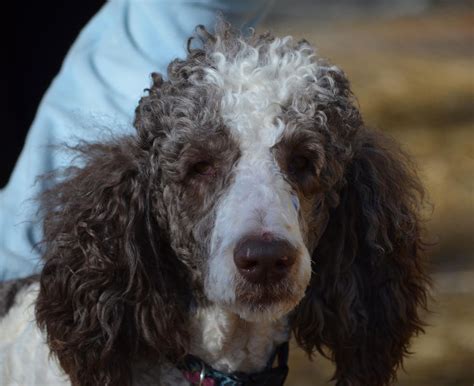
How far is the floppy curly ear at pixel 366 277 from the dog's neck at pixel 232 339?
0.28 ft

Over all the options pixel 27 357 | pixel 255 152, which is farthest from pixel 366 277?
pixel 27 357

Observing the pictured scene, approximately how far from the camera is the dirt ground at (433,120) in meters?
3.84

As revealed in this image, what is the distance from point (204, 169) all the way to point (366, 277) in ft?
1.63

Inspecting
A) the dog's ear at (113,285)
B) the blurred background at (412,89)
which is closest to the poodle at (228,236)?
the dog's ear at (113,285)

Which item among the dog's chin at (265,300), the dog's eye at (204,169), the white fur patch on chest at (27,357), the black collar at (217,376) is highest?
the dog's eye at (204,169)

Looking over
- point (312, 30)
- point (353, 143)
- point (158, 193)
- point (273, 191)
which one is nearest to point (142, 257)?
point (158, 193)

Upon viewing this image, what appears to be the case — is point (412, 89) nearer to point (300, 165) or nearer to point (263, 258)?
point (300, 165)

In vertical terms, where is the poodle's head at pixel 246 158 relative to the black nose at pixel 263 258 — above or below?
above

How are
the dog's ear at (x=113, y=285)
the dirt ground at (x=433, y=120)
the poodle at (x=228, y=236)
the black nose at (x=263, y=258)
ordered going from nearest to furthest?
the black nose at (x=263, y=258) → the poodle at (x=228, y=236) → the dog's ear at (x=113, y=285) → the dirt ground at (x=433, y=120)

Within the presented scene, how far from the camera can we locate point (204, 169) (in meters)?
2.14

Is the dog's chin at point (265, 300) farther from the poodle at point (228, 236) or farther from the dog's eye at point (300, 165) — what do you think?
the dog's eye at point (300, 165)

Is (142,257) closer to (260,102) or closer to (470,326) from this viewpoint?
(260,102)

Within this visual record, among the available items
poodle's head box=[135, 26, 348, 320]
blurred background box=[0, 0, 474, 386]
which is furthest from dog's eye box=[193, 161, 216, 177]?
blurred background box=[0, 0, 474, 386]

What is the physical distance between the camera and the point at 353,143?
90.5 inches
